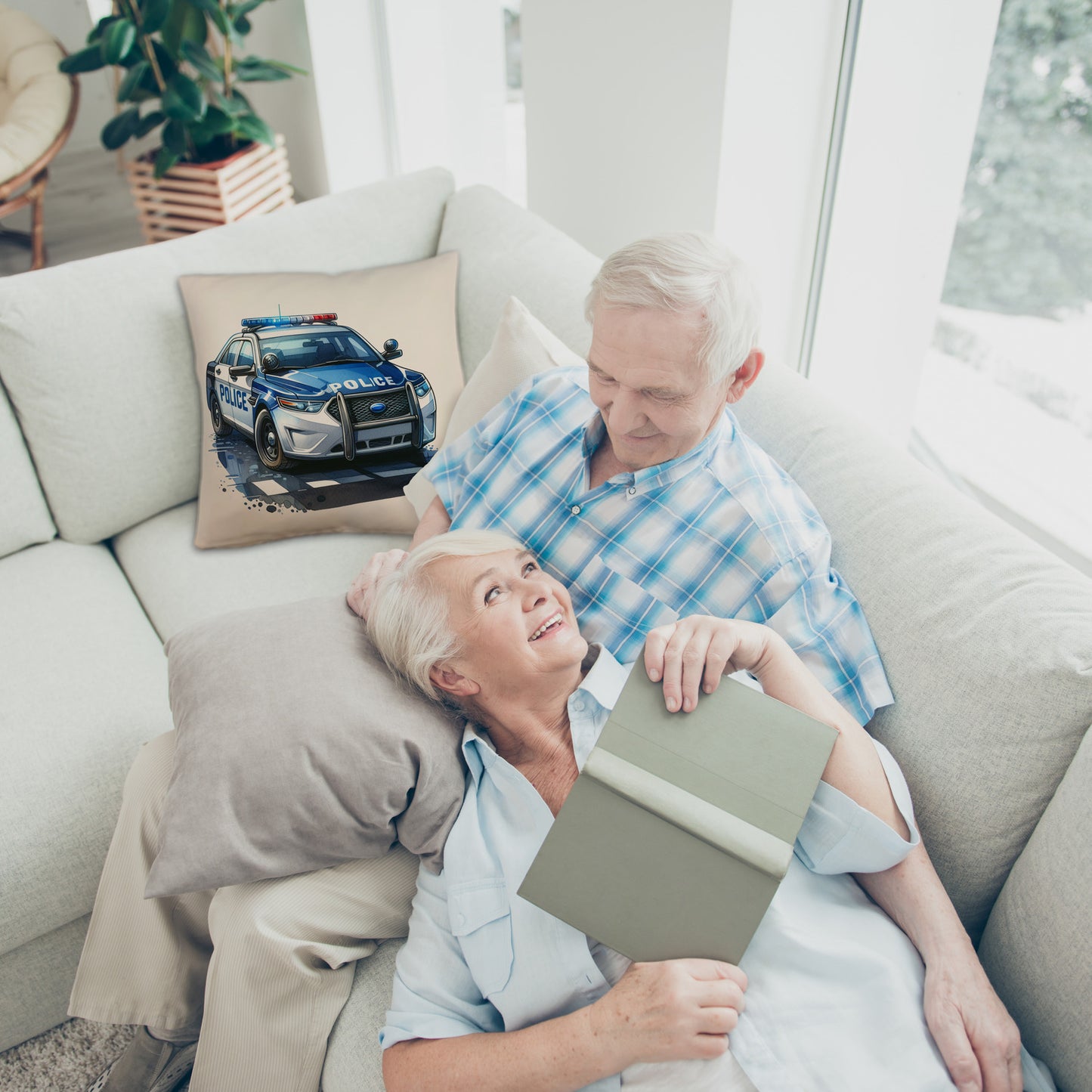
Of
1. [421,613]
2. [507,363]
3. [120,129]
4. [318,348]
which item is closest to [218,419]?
[318,348]

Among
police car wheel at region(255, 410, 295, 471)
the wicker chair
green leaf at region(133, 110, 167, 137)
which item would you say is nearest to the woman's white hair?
police car wheel at region(255, 410, 295, 471)

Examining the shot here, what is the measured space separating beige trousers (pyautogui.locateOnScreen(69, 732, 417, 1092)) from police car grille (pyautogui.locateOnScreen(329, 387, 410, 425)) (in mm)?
619

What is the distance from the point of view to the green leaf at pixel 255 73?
9.72 ft

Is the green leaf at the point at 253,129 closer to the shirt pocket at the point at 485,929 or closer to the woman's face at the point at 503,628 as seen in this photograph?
the woman's face at the point at 503,628

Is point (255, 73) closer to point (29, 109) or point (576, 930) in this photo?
point (29, 109)

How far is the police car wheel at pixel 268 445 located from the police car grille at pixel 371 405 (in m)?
0.14

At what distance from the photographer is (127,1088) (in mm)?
1259

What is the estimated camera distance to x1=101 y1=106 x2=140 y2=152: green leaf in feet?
9.82

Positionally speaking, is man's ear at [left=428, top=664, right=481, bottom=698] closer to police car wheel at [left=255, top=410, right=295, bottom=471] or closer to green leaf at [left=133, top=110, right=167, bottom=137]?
police car wheel at [left=255, top=410, right=295, bottom=471]

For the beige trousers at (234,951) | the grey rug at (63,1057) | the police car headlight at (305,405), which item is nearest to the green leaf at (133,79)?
the police car headlight at (305,405)

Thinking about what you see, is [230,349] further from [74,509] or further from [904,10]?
[904,10]

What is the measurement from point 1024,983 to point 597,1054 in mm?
464

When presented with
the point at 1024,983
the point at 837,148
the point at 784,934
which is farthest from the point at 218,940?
the point at 837,148

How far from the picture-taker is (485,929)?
3.18 feet
